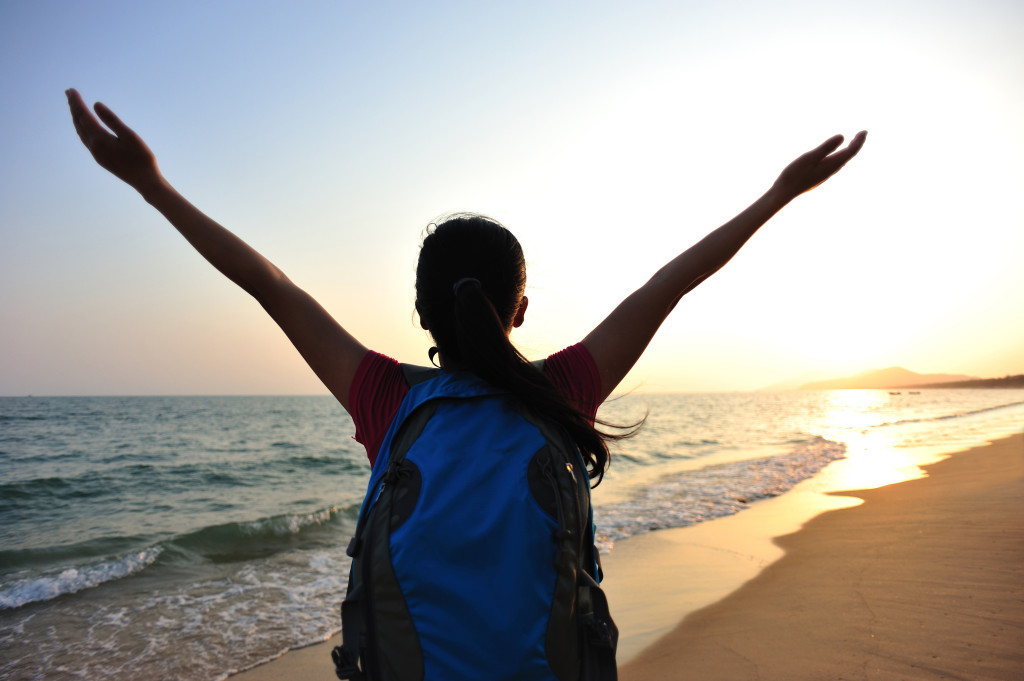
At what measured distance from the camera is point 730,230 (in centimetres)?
141

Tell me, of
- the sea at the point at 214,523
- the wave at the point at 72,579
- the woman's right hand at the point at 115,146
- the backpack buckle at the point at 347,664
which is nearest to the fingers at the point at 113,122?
the woman's right hand at the point at 115,146

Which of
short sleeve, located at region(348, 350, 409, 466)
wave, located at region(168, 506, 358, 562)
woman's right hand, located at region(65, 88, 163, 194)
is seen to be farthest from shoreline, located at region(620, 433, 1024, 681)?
wave, located at region(168, 506, 358, 562)

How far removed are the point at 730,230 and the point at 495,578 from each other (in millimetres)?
995

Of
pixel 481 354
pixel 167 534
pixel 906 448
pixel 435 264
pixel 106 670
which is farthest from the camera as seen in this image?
pixel 906 448

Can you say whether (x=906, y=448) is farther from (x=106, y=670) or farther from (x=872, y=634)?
(x=106, y=670)

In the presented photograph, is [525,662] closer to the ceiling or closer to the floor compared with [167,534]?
closer to the ceiling

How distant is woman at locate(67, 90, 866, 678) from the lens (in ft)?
3.74

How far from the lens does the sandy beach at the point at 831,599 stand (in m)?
3.38

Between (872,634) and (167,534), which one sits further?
(167,534)

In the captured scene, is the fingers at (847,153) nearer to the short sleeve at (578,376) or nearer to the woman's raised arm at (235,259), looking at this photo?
the short sleeve at (578,376)

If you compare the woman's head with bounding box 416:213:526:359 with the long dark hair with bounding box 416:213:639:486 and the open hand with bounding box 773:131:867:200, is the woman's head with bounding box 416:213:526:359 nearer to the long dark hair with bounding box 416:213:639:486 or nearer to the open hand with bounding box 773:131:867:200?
the long dark hair with bounding box 416:213:639:486

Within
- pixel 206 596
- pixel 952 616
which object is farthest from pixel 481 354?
pixel 206 596

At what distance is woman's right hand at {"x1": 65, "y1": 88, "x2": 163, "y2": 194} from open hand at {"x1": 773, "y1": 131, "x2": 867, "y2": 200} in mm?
1528

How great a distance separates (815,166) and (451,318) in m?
1.02
